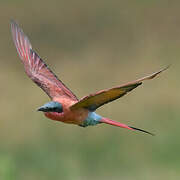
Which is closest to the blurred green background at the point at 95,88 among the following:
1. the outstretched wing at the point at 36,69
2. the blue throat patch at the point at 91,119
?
the outstretched wing at the point at 36,69

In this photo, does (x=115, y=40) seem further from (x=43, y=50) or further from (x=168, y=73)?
(x=168, y=73)

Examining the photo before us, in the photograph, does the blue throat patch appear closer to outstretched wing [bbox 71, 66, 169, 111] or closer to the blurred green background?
outstretched wing [bbox 71, 66, 169, 111]

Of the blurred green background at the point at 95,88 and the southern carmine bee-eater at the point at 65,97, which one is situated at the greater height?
the southern carmine bee-eater at the point at 65,97

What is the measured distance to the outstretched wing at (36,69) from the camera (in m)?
5.40

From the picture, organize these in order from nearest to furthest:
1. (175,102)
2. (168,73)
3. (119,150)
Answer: (119,150) → (175,102) → (168,73)

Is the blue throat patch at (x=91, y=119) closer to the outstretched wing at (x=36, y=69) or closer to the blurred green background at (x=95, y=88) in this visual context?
the outstretched wing at (x=36, y=69)

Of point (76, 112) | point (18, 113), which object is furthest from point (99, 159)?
point (76, 112)

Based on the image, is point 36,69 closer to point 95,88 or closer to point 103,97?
point 103,97

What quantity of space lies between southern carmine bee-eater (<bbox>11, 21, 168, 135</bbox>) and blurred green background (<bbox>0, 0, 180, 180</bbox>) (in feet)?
1.67

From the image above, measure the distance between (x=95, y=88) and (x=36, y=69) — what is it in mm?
2482

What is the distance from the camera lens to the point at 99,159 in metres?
6.70

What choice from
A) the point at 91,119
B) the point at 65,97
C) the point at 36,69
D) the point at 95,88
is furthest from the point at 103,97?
the point at 95,88

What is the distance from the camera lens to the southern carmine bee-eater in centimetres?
469

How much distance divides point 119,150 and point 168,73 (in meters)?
1.62
